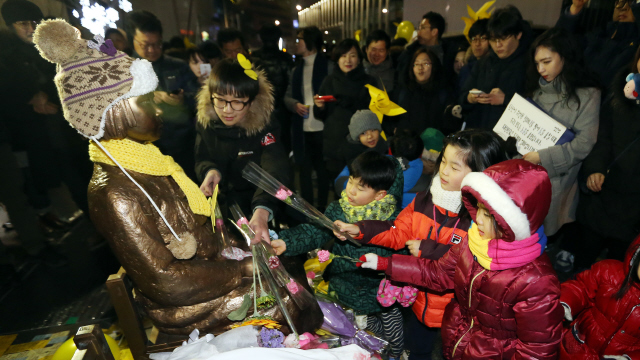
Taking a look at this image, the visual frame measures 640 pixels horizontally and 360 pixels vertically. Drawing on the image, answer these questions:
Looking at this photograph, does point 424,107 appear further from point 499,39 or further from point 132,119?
point 132,119

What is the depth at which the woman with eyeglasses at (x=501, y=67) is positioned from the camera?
8.43ft

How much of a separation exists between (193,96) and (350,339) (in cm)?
232

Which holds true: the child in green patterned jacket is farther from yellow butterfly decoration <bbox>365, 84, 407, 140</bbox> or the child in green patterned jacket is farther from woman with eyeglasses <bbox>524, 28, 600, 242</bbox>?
yellow butterfly decoration <bbox>365, 84, 407, 140</bbox>

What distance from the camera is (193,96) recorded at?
298cm

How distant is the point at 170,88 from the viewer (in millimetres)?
2793

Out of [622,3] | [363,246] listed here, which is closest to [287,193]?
[363,246]

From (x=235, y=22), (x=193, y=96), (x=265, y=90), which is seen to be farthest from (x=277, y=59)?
(x=265, y=90)

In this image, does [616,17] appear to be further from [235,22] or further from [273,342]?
[273,342]

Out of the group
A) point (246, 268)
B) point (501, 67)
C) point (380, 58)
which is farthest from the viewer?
point (380, 58)

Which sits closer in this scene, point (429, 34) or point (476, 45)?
point (476, 45)

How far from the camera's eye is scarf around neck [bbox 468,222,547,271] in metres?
1.27

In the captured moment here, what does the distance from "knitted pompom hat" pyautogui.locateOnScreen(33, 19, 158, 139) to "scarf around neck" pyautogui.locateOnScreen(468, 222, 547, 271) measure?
4.80 ft

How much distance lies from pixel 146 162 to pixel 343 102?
7.36 feet

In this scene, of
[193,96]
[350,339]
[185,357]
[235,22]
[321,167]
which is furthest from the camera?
[321,167]
